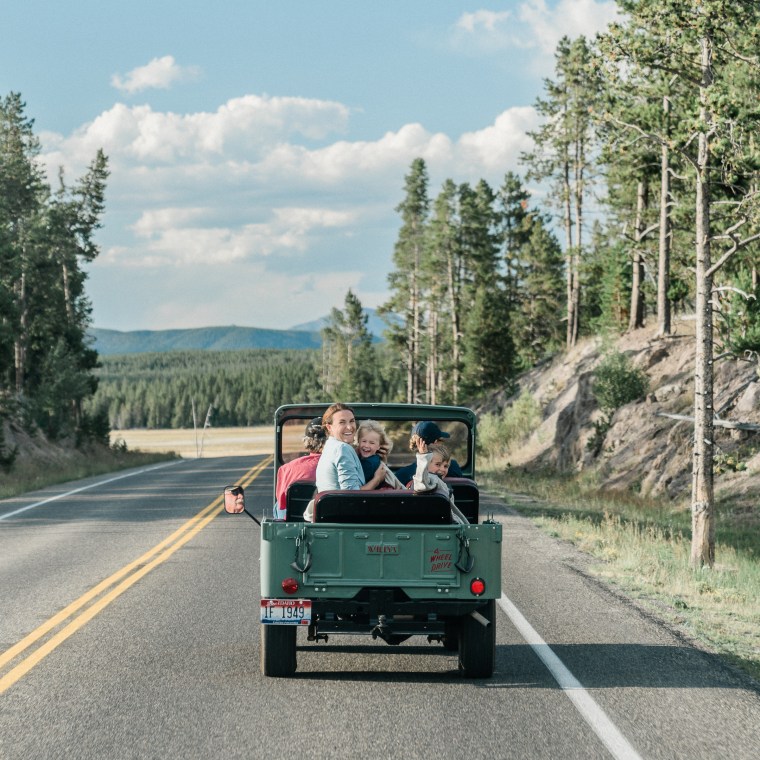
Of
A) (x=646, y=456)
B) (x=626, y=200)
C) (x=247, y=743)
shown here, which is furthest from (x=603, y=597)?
(x=626, y=200)

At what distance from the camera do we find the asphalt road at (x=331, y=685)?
5.75 m

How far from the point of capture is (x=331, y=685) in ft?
23.2

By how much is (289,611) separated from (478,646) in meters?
1.34

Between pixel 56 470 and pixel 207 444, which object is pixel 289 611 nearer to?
pixel 56 470

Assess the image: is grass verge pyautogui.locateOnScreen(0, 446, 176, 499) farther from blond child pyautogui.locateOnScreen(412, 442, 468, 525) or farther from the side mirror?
blond child pyautogui.locateOnScreen(412, 442, 468, 525)

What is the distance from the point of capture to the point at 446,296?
81250 millimetres

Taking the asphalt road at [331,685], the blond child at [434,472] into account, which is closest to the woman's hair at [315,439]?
the blond child at [434,472]

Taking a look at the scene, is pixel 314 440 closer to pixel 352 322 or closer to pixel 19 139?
pixel 19 139

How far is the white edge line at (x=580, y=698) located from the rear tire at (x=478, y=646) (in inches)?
19.4

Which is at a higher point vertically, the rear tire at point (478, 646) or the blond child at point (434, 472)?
the blond child at point (434, 472)

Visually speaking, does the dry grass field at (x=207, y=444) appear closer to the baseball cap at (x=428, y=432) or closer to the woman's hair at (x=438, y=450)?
the woman's hair at (x=438, y=450)

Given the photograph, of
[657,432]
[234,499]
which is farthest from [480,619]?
[657,432]

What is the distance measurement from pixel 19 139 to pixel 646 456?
43169 millimetres

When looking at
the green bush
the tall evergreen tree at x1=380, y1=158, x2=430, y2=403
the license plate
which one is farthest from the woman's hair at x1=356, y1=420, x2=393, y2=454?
the tall evergreen tree at x1=380, y1=158, x2=430, y2=403
